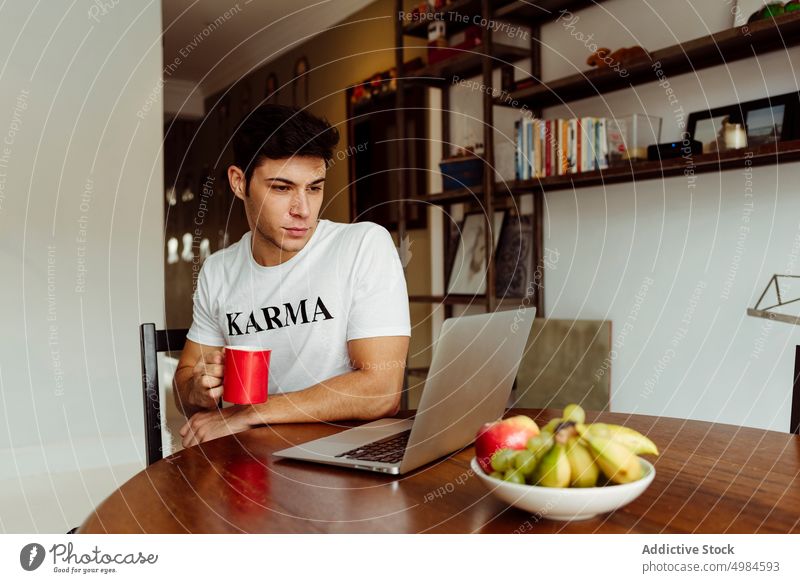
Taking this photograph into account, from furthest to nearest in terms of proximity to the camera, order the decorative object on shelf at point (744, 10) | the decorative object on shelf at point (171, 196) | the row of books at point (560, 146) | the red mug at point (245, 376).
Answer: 1. the decorative object on shelf at point (171, 196)
2. the row of books at point (560, 146)
3. the decorative object on shelf at point (744, 10)
4. the red mug at point (245, 376)

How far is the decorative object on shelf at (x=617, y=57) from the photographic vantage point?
203 centimetres

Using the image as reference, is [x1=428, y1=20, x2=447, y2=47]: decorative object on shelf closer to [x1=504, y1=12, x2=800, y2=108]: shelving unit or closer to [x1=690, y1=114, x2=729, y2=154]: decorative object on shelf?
[x1=504, y1=12, x2=800, y2=108]: shelving unit

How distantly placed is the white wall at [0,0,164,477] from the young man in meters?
1.09

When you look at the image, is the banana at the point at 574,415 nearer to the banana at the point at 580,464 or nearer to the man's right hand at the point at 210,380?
the banana at the point at 580,464

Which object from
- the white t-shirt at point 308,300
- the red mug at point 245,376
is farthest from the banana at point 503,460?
the white t-shirt at point 308,300

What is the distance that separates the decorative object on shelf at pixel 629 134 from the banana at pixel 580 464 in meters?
1.62

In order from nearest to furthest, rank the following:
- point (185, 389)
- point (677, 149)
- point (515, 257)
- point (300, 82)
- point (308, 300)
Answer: point (185, 389) < point (308, 300) < point (677, 149) < point (515, 257) < point (300, 82)

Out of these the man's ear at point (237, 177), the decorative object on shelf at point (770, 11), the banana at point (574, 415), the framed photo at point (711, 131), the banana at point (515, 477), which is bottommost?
the banana at point (515, 477)

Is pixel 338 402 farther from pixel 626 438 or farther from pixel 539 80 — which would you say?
pixel 539 80

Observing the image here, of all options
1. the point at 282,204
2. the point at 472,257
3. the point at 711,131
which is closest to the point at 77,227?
the point at 282,204

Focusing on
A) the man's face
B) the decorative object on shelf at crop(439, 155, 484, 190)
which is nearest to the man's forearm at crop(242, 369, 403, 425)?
the man's face

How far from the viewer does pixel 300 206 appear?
1691 mm

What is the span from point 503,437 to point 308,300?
93 centimetres
